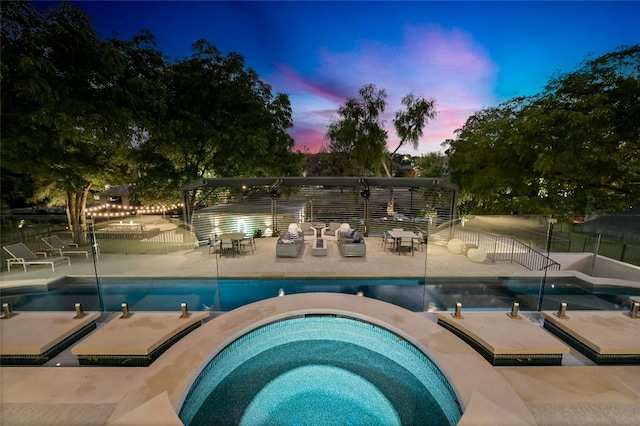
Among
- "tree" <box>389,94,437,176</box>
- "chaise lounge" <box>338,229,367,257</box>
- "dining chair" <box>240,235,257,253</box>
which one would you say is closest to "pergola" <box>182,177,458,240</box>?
"dining chair" <box>240,235,257,253</box>

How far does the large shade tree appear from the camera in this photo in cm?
926

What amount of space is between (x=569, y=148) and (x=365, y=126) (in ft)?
47.9

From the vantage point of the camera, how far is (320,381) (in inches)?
157

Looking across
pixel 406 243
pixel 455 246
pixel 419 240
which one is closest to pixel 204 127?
pixel 406 243

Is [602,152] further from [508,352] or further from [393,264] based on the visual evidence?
[508,352]

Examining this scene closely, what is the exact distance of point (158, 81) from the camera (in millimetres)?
10648

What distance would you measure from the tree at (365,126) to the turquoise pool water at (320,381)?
18.8 meters

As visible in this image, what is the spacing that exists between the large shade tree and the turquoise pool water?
9.31 metres

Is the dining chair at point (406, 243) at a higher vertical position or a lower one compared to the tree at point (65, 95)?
lower

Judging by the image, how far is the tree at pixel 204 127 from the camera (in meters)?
11.8

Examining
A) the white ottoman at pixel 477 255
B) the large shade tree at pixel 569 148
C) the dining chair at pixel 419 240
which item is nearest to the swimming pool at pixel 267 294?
the white ottoman at pixel 477 255

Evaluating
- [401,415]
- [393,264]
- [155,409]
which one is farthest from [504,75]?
[155,409]

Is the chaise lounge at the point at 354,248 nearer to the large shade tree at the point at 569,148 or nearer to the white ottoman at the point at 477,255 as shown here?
the white ottoman at the point at 477,255

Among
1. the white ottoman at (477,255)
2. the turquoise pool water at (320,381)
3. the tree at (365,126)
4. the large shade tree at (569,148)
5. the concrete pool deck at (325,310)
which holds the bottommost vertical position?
the turquoise pool water at (320,381)
